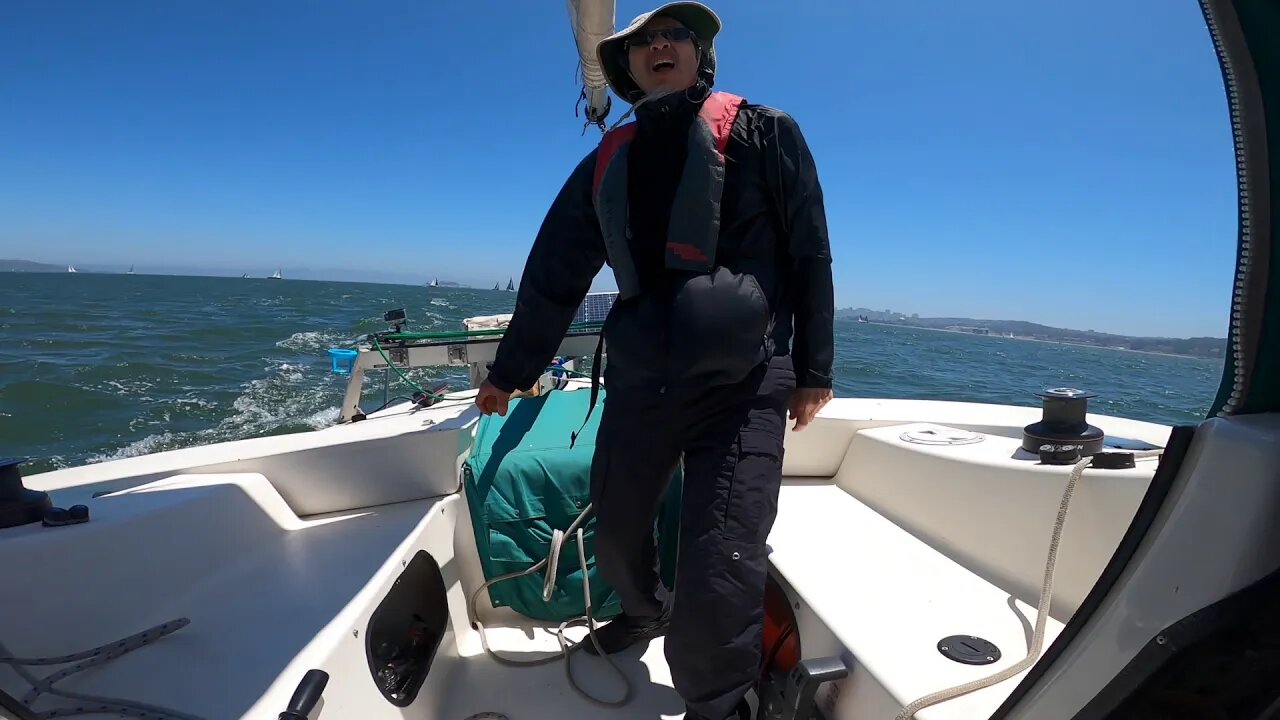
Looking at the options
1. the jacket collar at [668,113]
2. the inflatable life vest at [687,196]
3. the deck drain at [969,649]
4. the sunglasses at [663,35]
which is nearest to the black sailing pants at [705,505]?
the inflatable life vest at [687,196]

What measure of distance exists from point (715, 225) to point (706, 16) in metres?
0.49

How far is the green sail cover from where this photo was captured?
1.72 m

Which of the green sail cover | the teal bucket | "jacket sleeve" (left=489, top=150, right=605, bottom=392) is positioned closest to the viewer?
"jacket sleeve" (left=489, top=150, right=605, bottom=392)

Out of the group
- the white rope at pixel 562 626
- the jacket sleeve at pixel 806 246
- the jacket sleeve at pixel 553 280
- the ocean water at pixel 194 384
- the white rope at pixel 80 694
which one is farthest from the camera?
the ocean water at pixel 194 384

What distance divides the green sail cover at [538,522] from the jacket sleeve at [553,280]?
0.35 metres

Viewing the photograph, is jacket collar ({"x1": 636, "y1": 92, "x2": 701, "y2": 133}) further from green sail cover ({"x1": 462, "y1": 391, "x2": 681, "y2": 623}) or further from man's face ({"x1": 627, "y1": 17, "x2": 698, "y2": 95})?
green sail cover ({"x1": 462, "y1": 391, "x2": 681, "y2": 623})

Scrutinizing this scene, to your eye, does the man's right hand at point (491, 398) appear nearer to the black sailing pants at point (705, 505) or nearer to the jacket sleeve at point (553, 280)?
the jacket sleeve at point (553, 280)

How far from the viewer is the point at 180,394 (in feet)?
27.3

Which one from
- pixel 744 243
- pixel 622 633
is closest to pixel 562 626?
pixel 622 633

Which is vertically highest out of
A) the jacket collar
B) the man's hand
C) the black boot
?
the jacket collar

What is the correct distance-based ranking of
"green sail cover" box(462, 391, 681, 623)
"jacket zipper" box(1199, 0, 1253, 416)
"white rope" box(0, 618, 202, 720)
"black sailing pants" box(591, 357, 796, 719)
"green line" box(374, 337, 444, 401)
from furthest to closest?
"green line" box(374, 337, 444, 401) → "green sail cover" box(462, 391, 681, 623) → "black sailing pants" box(591, 357, 796, 719) → "white rope" box(0, 618, 202, 720) → "jacket zipper" box(1199, 0, 1253, 416)

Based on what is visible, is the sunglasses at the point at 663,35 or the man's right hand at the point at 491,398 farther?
the man's right hand at the point at 491,398

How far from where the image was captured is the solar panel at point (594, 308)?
2.99 meters

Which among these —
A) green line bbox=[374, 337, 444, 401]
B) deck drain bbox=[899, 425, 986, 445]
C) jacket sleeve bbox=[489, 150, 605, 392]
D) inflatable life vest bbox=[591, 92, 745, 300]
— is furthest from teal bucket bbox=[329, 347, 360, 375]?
deck drain bbox=[899, 425, 986, 445]
